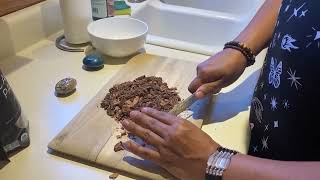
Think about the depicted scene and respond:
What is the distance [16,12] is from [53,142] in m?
0.52

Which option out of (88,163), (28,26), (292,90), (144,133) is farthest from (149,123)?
(28,26)

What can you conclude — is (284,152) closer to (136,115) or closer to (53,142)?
(136,115)

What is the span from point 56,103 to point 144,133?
0.92ft

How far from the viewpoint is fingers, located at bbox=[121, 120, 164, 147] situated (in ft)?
2.00

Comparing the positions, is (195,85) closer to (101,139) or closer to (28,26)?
(101,139)

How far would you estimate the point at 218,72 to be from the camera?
0.76 meters

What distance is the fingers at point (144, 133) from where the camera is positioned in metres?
0.61

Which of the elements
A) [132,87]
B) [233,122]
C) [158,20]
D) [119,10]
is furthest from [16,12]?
[233,122]

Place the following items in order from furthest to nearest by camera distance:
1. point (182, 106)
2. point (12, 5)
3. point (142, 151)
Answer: point (12, 5) < point (182, 106) < point (142, 151)

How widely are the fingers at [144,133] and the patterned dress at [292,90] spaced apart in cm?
19

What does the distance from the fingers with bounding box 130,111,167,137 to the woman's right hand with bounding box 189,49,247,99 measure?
0.15 m

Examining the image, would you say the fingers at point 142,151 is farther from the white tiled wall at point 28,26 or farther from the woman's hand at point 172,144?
the white tiled wall at point 28,26

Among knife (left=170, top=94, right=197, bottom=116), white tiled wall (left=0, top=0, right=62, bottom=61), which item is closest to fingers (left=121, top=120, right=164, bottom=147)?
knife (left=170, top=94, right=197, bottom=116)

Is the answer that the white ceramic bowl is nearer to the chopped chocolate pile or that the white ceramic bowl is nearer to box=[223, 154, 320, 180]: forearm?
the chopped chocolate pile
